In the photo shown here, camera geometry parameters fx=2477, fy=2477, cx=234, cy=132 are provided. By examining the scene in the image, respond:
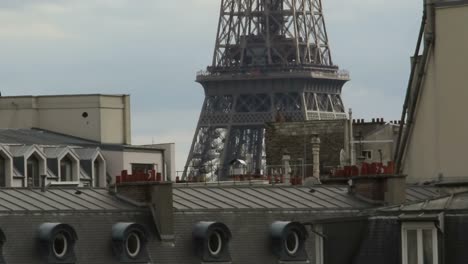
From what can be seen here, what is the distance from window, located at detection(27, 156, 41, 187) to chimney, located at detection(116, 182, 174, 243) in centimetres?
3565

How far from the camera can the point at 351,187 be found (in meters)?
60.1

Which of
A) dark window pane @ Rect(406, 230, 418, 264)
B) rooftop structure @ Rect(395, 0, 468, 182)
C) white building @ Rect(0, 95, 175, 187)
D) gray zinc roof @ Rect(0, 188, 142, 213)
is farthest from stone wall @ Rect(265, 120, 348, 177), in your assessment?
dark window pane @ Rect(406, 230, 418, 264)

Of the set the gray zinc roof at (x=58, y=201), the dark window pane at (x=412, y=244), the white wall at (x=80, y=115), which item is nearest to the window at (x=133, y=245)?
the gray zinc roof at (x=58, y=201)

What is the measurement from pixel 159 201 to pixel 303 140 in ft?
171

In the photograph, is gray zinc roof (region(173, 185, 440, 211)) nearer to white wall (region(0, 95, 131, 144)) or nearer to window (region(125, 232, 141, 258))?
window (region(125, 232, 141, 258))

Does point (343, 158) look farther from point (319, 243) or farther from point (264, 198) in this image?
point (319, 243)

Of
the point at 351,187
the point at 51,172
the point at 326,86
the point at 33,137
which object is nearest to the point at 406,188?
the point at 351,187

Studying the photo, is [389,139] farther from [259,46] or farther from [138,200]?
[259,46]

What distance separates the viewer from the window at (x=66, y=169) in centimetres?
9222

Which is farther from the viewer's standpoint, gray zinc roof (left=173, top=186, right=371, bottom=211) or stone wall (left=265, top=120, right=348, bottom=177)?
stone wall (left=265, top=120, right=348, bottom=177)

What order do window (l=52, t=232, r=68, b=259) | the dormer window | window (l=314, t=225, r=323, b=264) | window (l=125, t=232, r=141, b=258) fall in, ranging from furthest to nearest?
the dormer window < window (l=125, t=232, r=141, b=258) < window (l=52, t=232, r=68, b=259) < window (l=314, t=225, r=323, b=264)

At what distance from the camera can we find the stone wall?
103 m

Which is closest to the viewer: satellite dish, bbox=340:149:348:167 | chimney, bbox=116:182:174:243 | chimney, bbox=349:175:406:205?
chimney, bbox=116:182:174:243

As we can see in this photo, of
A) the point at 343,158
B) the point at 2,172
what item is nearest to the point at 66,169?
the point at 2,172
